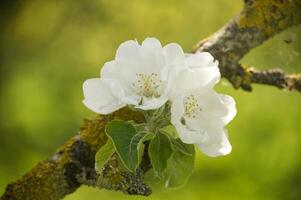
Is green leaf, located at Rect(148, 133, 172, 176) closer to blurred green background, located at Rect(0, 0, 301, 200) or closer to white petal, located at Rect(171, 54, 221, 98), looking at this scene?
white petal, located at Rect(171, 54, 221, 98)

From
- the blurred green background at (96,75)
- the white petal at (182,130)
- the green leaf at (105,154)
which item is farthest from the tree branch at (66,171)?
the blurred green background at (96,75)

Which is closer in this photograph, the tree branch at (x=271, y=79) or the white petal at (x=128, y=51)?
the white petal at (x=128, y=51)

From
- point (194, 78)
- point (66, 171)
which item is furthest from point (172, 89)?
point (66, 171)

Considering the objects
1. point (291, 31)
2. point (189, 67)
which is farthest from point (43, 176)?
point (291, 31)

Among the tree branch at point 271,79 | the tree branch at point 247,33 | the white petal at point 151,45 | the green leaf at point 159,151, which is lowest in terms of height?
the tree branch at point 271,79

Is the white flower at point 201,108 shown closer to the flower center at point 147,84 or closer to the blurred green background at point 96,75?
the flower center at point 147,84

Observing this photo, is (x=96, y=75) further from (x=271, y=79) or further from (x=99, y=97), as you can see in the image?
(x=99, y=97)

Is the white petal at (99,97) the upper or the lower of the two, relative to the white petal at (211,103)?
upper
